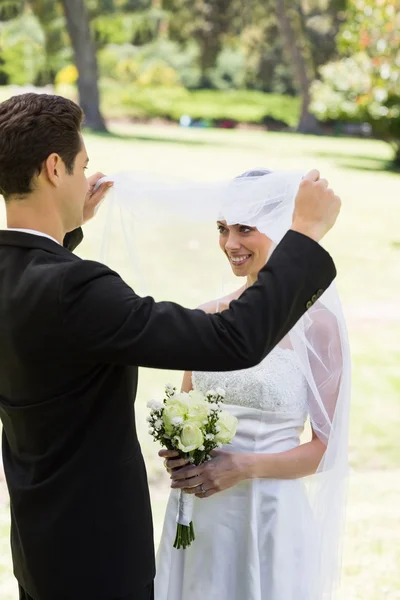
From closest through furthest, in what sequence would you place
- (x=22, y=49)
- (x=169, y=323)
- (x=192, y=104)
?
1. (x=169, y=323)
2. (x=22, y=49)
3. (x=192, y=104)

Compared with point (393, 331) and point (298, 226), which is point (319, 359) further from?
point (393, 331)

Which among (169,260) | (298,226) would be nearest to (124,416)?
(298,226)

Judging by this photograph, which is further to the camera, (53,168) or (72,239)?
(72,239)

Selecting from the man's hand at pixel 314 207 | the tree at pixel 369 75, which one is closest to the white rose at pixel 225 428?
the man's hand at pixel 314 207

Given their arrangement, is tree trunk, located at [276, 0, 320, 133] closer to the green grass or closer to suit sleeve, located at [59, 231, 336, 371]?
the green grass

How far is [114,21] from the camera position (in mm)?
49688

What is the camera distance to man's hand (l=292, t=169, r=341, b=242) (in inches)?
84.9

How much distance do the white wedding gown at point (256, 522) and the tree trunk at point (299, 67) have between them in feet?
150

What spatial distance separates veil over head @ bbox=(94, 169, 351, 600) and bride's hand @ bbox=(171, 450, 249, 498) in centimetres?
34

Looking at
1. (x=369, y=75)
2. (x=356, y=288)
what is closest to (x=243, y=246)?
(x=356, y=288)

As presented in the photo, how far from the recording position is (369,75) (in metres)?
24.1

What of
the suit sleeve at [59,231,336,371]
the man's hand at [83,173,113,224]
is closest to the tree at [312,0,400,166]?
the man's hand at [83,173,113,224]

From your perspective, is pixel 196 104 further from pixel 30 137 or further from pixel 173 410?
pixel 30 137

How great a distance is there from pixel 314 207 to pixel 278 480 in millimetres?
1456
